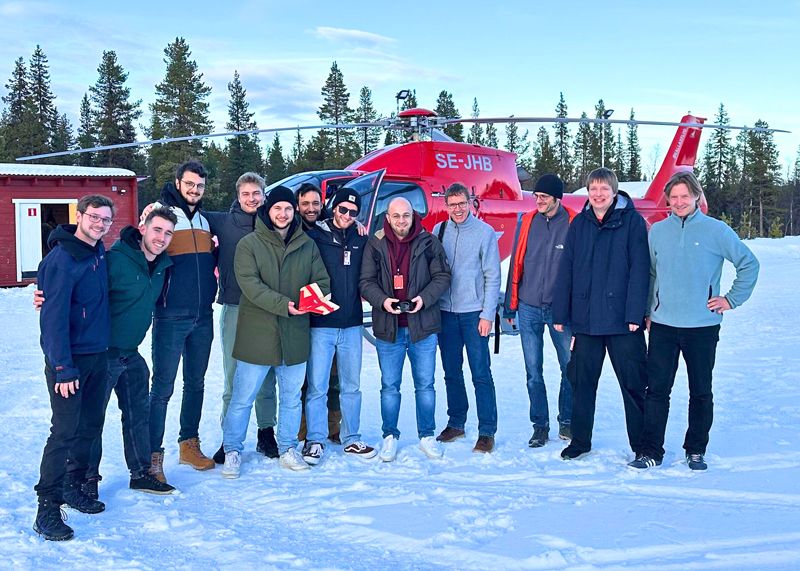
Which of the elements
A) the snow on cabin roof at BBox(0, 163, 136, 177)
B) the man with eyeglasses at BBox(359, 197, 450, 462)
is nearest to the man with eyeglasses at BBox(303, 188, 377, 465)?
the man with eyeglasses at BBox(359, 197, 450, 462)

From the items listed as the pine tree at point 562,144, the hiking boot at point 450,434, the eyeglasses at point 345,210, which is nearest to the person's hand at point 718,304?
the hiking boot at point 450,434

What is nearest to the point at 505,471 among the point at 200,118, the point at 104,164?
the point at 200,118

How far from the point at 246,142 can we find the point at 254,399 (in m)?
41.8

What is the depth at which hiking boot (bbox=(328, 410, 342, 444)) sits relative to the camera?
5051mm

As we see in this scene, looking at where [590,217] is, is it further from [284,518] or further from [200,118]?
[200,118]

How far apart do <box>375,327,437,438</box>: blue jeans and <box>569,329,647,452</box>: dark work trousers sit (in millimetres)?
986

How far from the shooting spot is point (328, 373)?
4.62 m

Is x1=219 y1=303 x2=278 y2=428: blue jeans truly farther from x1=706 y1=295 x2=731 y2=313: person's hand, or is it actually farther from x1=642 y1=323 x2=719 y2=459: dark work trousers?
x1=706 y1=295 x2=731 y2=313: person's hand

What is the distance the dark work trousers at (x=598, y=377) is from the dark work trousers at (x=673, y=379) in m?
0.07

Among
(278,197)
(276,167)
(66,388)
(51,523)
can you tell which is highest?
(276,167)

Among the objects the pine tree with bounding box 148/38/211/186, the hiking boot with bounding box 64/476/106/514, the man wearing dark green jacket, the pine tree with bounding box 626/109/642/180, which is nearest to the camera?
the hiking boot with bounding box 64/476/106/514

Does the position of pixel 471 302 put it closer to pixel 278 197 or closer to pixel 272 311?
pixel 272 311

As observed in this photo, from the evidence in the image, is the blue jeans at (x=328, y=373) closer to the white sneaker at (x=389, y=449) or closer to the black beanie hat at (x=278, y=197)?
the white sneaker at (x=389, y=449)

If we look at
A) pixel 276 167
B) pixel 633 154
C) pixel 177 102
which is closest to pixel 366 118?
pixel 276 167
